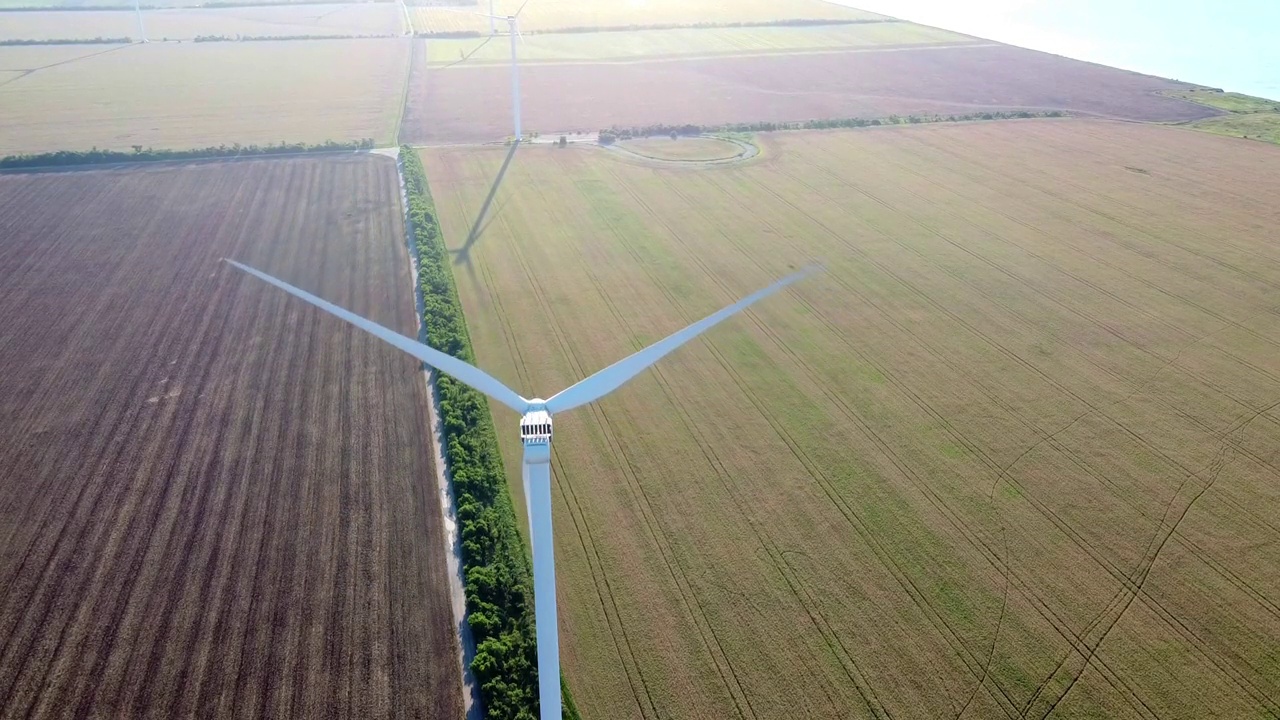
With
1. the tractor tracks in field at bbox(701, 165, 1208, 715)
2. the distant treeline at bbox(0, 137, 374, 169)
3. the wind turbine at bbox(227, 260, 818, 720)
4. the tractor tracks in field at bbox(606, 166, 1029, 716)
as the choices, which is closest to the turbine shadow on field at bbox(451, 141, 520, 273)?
the tractor tracks in field at bbox(606, 166, 1029, 716)

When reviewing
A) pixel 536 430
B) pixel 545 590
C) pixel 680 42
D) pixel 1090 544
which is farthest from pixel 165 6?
pixel 1090 544

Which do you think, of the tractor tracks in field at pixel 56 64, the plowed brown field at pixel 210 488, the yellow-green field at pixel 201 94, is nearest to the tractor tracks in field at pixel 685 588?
the plowed brown field at pixel 210 488

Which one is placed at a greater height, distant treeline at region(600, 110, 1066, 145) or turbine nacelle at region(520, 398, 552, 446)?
turbine nacelle at region(520, 398, 552, 446)

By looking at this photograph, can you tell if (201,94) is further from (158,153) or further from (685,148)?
(685,148)

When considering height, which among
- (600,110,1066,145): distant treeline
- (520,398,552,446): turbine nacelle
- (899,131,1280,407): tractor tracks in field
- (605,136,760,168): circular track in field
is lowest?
(899,131,1280,407): tractor tracks in field

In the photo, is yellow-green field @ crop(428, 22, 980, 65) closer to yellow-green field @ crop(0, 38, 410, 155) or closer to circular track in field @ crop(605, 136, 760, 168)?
yellow-green field @ crop(0, 38, 410, 155)

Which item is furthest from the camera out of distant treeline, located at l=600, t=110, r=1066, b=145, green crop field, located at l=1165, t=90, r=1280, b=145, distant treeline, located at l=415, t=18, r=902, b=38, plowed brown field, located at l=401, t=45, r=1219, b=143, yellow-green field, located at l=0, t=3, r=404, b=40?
yellow-green field, located at l=0, t=3, r=404, b=40

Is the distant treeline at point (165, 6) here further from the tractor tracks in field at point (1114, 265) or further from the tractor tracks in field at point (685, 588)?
the tractor tracks in field at point (685, 588)
